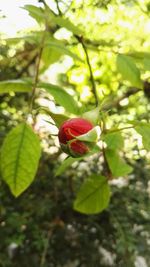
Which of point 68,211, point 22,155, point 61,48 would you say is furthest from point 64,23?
point 68,211

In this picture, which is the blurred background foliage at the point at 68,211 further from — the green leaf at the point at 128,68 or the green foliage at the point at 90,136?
the green foliage at the point at 90,136

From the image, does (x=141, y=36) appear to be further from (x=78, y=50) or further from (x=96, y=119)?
(x=96, y=119)

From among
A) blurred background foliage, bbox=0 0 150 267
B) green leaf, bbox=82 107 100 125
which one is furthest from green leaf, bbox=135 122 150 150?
blurred background foliage, bbox=0 0 150 267

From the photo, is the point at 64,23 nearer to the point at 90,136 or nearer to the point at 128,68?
the point at 128,68

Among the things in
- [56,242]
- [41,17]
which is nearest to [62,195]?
A: [56,242]

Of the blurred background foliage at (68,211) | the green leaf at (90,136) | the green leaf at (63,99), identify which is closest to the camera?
the green leaf at (90,136)

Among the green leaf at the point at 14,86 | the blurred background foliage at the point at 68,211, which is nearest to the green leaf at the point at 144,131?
the green leaf at the point at 14,86
